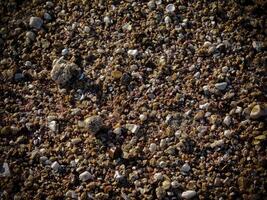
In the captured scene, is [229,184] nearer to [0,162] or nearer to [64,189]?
[64,189]

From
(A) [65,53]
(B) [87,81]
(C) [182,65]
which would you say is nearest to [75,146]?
(B) [87,81]

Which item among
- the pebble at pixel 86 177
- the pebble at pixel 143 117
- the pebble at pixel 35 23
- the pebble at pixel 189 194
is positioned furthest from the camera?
the pebble at pixel 35 23

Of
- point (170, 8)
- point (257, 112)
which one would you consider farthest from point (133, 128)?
point (170, 8)

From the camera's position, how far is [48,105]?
212 cm

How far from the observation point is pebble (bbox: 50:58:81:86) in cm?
215

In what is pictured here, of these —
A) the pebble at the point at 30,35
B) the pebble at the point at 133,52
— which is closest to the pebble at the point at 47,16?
the pebble at the point at 30,35

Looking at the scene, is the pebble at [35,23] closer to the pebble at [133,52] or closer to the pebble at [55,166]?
the pebble at [133,52]

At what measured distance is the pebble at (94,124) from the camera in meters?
1.98

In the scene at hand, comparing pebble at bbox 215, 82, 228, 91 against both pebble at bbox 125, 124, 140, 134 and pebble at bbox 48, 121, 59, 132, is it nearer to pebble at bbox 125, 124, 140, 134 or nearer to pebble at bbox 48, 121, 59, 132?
pebble at bbox 125, 124, 140, 134

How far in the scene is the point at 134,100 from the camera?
2059 millimetres

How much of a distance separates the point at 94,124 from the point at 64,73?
0.40 meters

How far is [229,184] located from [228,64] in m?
0.70

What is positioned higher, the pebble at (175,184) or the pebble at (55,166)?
the pebble at (55,166)

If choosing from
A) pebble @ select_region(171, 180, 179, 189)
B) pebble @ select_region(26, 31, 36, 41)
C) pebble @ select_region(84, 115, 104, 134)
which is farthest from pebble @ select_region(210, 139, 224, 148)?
pebble @ select_region(26, 31, 36, 41)
